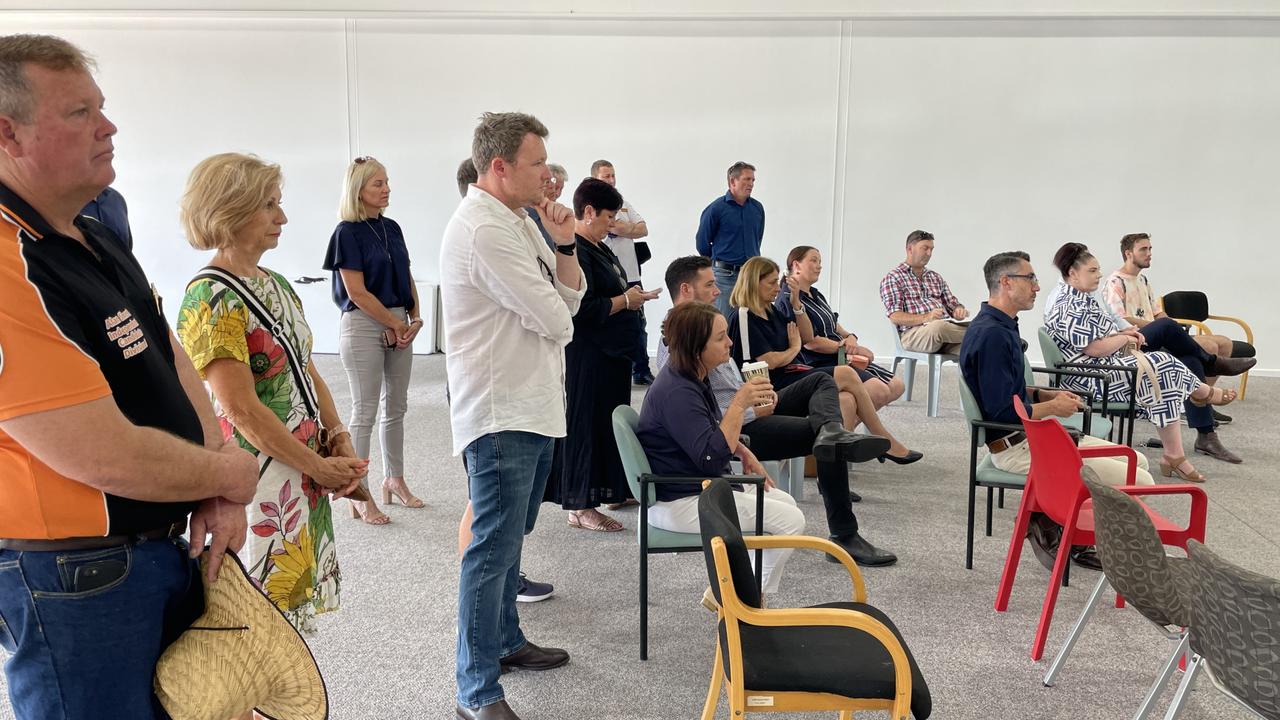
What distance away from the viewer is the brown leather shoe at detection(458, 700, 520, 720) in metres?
2.24

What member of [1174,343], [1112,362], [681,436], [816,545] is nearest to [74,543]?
[816,545]

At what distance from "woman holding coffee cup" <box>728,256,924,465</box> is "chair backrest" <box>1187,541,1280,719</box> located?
8.53 ft

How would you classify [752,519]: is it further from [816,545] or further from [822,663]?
[822,663]

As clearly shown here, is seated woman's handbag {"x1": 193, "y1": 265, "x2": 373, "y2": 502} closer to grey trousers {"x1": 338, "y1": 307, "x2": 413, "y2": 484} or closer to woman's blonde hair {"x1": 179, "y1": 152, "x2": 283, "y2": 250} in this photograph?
woman's blonde hair {"x1": 179, "y1": 152, "x2": 283, "y2": 250}

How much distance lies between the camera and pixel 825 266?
26.8 ft

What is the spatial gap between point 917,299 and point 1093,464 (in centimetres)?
287

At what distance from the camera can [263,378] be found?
1917mm

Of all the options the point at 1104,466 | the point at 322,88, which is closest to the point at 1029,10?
the point at 1104,466

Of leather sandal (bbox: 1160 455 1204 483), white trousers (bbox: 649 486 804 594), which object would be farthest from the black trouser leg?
leather sandal (bbox: 1160 455 1204 483)

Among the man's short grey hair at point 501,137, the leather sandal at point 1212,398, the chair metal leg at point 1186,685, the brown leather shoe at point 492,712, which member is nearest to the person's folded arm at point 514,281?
the man's short grey hair at point 501,137

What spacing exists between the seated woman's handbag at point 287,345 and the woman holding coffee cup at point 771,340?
2.49 m

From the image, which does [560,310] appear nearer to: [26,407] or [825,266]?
[26,407]

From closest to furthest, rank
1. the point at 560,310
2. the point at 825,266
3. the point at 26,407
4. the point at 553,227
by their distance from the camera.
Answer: the point at 26,407 → the point at 560,310 → the point at 553,227 → the point at 825,266

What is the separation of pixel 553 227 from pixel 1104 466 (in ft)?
7.55
